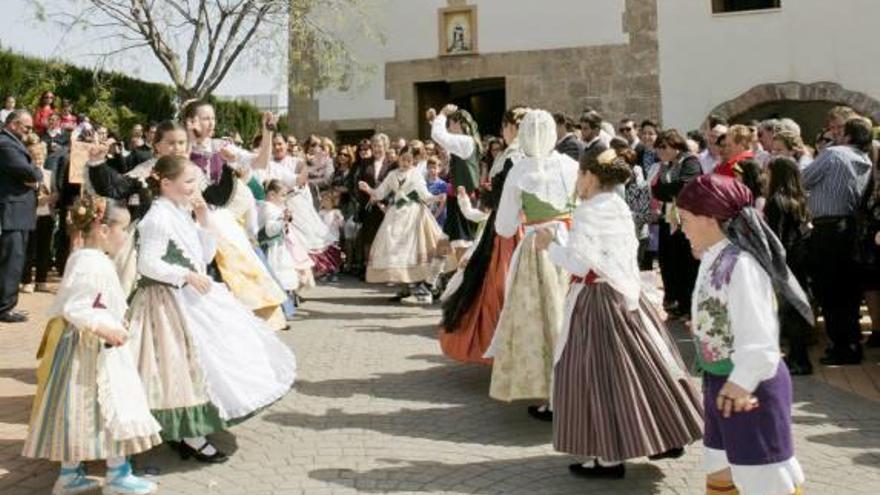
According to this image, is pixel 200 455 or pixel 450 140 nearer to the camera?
pixel 200 455

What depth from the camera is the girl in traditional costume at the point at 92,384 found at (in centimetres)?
390

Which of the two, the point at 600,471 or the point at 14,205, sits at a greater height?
the point at 14,205

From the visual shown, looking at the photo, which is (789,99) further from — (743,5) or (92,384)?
(92,384)

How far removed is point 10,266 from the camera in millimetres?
8672

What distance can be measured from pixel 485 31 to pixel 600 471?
1398cm

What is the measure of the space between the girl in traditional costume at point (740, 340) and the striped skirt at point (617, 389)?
77cm

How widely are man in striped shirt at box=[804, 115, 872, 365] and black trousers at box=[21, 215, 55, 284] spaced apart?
849 centimetres

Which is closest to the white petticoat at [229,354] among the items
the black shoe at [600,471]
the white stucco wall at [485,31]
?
the black shoe at [600,471]

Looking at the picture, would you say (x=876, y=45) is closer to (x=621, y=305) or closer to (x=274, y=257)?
(x=274, y=257)

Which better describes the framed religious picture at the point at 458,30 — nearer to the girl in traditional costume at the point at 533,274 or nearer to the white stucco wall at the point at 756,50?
the white stucco wall at the point at 756,50

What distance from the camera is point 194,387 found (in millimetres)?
4371

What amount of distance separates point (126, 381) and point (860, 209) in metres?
5.42

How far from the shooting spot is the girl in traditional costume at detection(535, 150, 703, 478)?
4.05m

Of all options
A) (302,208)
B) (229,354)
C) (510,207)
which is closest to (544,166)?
(510,207)
